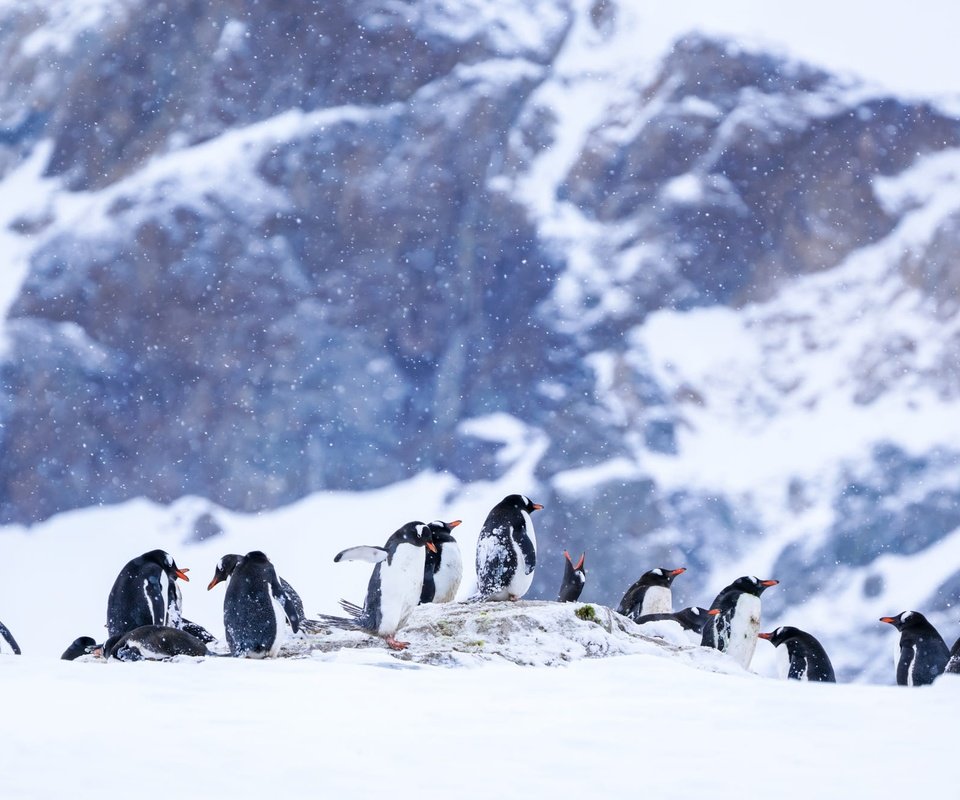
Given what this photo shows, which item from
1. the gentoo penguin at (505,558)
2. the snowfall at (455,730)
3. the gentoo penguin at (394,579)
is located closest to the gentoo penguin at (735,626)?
the gentoo penguin at (505,558)

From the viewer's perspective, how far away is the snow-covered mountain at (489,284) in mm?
44844

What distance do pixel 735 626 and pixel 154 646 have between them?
13.9 feet

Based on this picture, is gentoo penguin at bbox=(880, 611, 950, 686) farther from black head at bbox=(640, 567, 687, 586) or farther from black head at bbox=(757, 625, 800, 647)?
black head at bbox=(640, 567, 687, 586)

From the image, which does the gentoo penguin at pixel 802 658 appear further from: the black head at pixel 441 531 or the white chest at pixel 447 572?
the black head at pixel 441 531

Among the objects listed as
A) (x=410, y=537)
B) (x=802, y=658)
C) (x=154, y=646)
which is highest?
(x=410, y=537)

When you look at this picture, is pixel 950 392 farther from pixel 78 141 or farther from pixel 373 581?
pixel 373 581

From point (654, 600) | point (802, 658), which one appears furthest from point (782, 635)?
point (654, 600)

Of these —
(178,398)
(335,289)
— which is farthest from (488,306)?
(178,398)

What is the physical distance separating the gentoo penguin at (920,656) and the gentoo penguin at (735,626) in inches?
36.4

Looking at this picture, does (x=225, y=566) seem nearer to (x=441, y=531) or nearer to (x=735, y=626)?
(x=441, y=531)

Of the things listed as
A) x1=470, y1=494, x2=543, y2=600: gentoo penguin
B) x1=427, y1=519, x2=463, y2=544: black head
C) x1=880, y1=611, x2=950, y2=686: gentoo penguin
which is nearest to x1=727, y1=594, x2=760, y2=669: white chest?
x1=880, y1=611, x2=950, y2=686: gentoo penguin

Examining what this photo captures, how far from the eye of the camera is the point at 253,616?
Result: 19.5 ft

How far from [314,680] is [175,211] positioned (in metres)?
49.3

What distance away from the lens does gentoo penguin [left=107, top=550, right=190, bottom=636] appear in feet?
22.3
